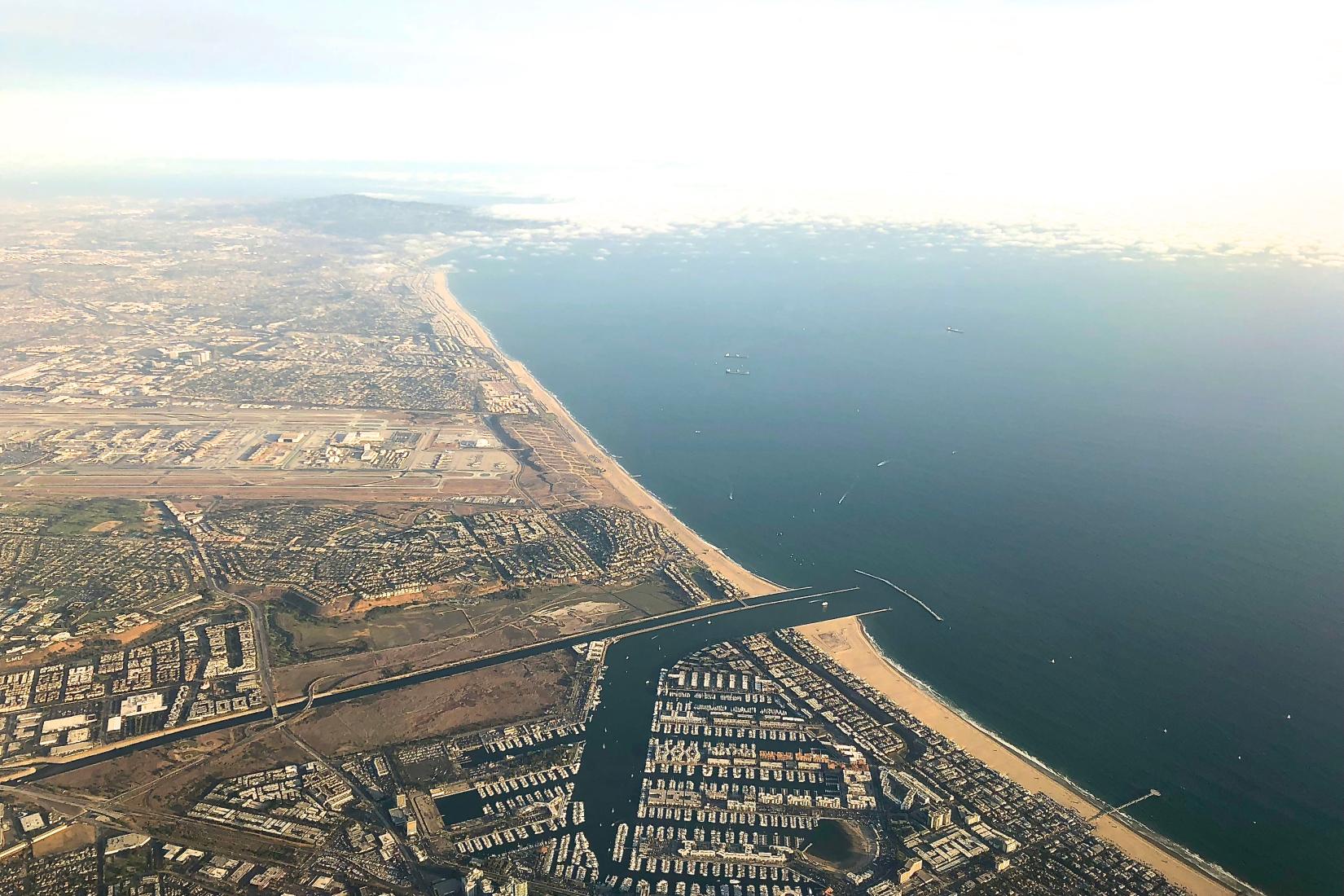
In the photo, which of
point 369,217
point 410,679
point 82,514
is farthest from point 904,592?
point 369,217

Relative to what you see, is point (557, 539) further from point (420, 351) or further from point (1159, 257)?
point (1159, 257)

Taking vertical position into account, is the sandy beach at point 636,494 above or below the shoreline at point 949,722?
above

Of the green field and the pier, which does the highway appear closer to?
the pier

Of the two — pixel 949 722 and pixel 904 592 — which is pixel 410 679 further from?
pixel 904 592

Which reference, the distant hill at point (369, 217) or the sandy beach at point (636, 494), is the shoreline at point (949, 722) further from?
the distant hill at point (369, 217)

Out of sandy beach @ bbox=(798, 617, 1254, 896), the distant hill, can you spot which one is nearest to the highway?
sandy beach @ bbox=(798, 617, 1254, 896)

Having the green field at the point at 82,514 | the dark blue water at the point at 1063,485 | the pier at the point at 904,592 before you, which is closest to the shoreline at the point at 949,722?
the dark blue water at the point at 1063,485
